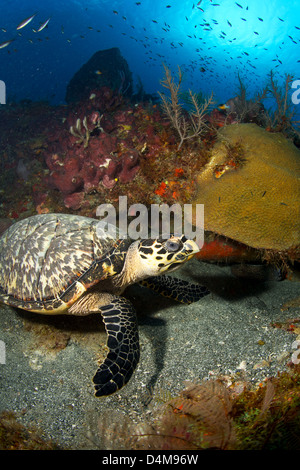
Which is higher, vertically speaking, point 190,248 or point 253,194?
point 253,194

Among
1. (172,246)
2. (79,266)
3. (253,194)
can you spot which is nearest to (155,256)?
(172,246)

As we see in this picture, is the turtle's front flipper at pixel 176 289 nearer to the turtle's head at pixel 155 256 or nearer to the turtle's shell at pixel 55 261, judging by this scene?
the turtle's head at pixel 155 256

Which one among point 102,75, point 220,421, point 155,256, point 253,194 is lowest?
point 220,421

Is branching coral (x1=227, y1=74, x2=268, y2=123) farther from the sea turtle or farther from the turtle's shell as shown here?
the turtle's shell

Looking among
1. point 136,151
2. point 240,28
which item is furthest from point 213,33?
point 136,151

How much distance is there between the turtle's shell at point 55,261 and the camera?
2.74 meters

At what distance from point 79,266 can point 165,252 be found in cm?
104

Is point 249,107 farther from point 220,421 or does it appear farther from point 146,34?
point 146,34

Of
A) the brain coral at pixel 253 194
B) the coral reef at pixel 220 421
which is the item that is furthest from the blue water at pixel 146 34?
the coral reef at pixel 220 421

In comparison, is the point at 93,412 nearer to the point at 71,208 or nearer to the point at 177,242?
the point at 177,242

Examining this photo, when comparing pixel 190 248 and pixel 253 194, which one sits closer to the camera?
pixel 190 248

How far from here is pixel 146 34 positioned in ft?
184

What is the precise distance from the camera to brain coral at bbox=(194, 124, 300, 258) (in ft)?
11.1

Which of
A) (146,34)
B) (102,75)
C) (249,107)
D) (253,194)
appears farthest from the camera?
(146,34)
